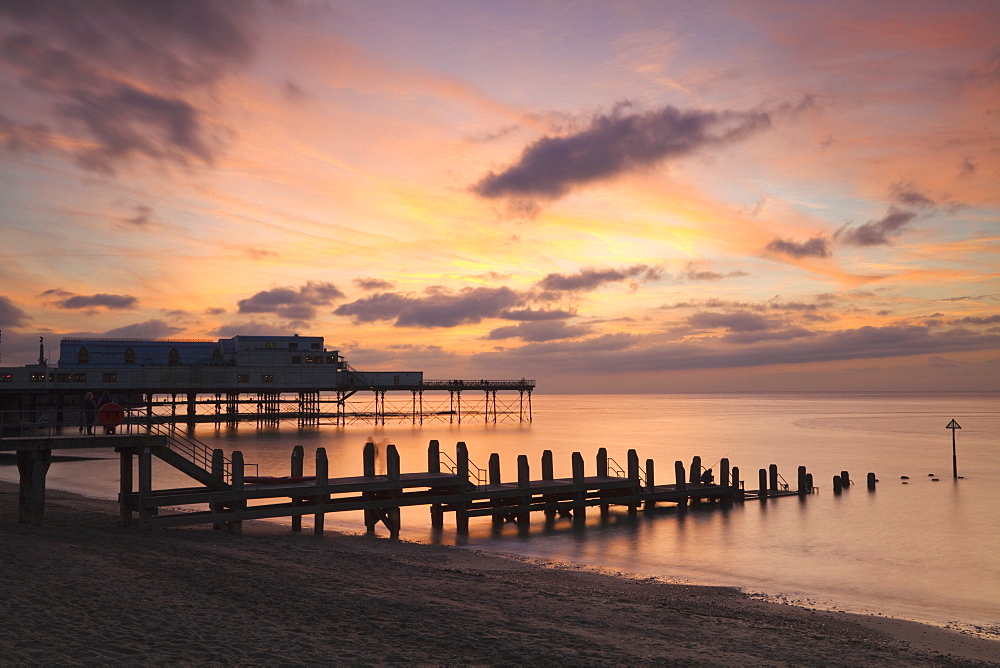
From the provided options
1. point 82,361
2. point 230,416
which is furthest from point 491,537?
point 230,416

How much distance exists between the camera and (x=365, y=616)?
1339 cm

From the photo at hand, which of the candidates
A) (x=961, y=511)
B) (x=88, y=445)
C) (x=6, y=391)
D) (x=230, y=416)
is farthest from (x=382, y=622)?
(x=230, y=416)

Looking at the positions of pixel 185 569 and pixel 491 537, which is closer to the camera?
pixel 185 569

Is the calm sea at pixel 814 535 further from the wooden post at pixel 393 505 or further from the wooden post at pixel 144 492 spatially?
A: the wooden post at pixel 144 492

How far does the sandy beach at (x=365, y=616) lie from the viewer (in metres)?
11.2

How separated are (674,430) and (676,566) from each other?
9044cm

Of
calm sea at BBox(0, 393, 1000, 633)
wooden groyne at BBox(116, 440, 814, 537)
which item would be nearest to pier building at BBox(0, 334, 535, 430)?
calm sea at BBox(0, 393, 1000, 633)

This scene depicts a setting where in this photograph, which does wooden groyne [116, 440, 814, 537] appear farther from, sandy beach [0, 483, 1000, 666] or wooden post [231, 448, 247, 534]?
sandy beach [0, 483, 1000, 666]

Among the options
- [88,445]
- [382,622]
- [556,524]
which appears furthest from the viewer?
[556,524]

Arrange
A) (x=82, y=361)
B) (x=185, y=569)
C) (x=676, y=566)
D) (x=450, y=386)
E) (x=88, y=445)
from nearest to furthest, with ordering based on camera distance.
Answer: (x=185, y=569) < (x=88, y=445) < (x=676, y=566) < (x=82, y=361) < (x=450, y=386)

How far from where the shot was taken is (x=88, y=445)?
20938 millimetres

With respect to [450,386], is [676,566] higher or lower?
lower

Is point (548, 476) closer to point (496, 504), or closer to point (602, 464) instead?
point (602, 464)

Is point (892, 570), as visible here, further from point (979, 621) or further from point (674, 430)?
point (674, 430)
